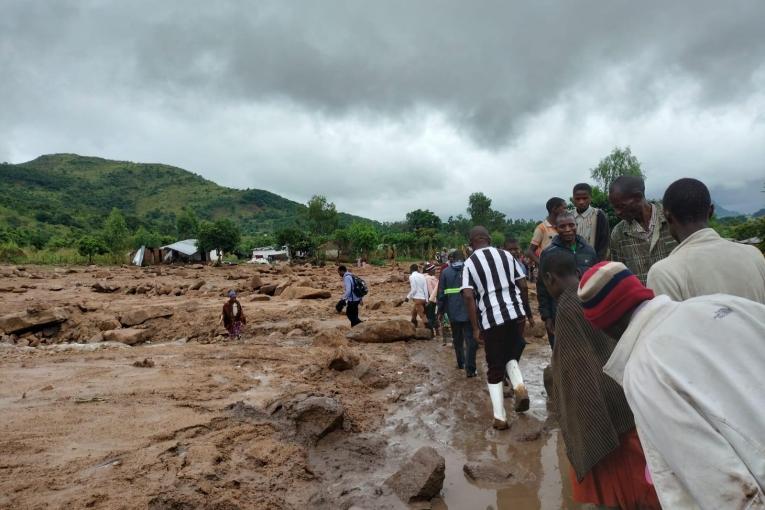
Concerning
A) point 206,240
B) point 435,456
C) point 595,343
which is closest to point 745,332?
point 595,343

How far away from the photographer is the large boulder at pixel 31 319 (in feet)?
36.9

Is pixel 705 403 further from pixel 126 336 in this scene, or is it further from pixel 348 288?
pixel 126 336

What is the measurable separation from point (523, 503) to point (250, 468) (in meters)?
1.98

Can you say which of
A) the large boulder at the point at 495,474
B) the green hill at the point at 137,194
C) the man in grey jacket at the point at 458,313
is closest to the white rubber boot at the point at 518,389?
the large boulder at the point at 495,474

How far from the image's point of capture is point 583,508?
9.98ft

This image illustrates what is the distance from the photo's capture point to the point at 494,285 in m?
4.41

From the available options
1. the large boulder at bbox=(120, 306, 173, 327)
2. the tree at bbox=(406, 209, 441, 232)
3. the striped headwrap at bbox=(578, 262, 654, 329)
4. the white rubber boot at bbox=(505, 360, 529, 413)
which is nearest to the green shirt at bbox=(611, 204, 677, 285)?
the white rubber boot at bbox=(505, 360, 529, 413)

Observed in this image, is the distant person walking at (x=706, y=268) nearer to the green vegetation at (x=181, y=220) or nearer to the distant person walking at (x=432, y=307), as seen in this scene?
the distant person walking at (x=432, y=307)

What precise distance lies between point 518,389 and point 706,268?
2.66 m

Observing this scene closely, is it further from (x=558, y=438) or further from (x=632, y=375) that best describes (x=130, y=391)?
(x=632, y=375)

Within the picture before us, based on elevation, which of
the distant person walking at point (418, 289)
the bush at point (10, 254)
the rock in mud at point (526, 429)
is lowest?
the rock in mud at point (526, 429)

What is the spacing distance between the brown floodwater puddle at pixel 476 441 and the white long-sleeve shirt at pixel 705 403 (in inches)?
89.7

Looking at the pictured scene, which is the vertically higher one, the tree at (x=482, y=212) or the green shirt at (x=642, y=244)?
the tree at (x=482, y=212)

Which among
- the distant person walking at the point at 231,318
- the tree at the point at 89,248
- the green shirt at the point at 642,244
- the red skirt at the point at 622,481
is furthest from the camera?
the tree at the point at 89,248
